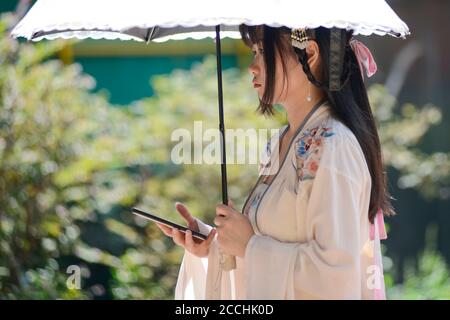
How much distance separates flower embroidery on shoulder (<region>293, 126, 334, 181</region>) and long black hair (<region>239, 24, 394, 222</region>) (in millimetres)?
101

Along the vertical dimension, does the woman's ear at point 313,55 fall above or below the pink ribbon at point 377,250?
above

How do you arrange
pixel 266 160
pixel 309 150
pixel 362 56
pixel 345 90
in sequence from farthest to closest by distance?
pixel 266 160, pixel 362 56, pixel 345 90, pixel 309 150

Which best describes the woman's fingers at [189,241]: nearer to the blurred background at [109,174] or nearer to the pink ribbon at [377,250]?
the pink ribbon at [377,250]

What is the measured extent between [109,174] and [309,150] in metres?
3.11

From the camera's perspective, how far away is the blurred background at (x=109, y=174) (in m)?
5.55

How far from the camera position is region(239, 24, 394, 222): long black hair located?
9.89 feet

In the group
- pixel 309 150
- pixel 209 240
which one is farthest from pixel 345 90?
pixel 209 240

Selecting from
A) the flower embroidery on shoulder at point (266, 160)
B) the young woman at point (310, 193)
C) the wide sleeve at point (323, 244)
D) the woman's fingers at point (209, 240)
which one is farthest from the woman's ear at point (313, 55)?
the woman's fingers at point (209, 240)

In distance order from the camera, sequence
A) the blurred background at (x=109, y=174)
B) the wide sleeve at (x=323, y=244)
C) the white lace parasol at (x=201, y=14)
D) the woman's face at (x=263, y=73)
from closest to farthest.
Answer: the white lace parasol at (x=201, y=14) → the wide sleeve at (x=323, y=244) → the woman's face at (x=263, y=73) → the blurred background at (x=109, y=174)

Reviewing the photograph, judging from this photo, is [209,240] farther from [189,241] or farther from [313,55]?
[313,55]

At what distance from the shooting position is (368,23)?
282 centimetres

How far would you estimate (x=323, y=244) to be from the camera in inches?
111

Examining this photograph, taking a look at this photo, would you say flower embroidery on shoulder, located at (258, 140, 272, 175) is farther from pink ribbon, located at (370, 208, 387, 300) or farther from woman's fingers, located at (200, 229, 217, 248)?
pink ribbon, located at (370, 208, 387, 300)
